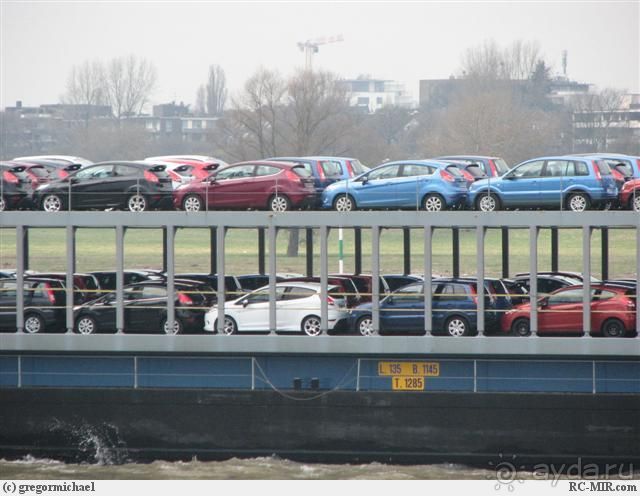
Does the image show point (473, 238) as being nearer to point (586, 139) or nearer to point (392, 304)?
point (586, 139)

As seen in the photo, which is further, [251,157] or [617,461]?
[251,157]

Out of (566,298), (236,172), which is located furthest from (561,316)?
(236,172)

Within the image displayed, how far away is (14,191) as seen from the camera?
997 inches

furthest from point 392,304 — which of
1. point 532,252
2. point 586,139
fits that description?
point 586,139

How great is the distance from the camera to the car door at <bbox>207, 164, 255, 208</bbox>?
24672 mm

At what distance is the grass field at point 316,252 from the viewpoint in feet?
155

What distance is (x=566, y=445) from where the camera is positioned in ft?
66.9

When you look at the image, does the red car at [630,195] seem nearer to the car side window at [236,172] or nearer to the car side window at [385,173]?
the car side window at [385,173]

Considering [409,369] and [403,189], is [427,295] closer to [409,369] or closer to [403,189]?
[409,369]

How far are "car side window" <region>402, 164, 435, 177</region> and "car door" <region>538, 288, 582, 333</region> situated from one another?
3.73 meters

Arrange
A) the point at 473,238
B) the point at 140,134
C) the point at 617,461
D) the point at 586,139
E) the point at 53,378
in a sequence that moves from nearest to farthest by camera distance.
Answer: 1. the point at 617,461
2. the point at 53,378
3. the point at 473,238
4. the point at 586,139
5. the point at 140,134

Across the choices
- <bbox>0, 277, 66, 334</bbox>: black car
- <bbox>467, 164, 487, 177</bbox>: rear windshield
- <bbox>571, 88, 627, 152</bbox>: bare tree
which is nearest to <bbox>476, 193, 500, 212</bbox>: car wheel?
<bbox>467, 164, 487, 177</bbox>: rear windshield

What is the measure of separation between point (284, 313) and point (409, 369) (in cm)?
280

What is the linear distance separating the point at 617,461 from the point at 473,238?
31.5m
